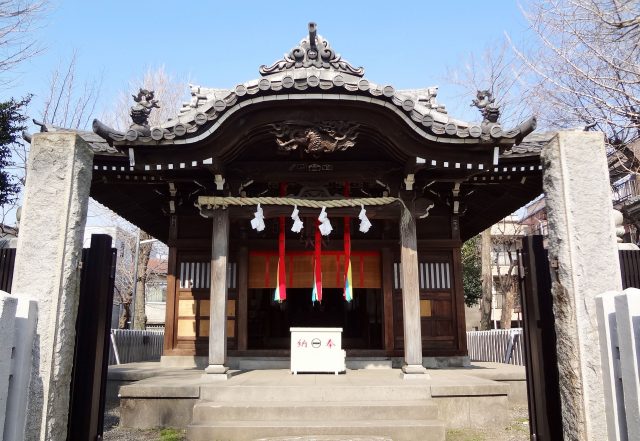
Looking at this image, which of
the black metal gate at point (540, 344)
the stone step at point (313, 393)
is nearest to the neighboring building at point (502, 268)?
the stone step at point (313, 393)

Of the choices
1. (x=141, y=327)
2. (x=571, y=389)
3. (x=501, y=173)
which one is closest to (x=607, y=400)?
(x=571, y=389)

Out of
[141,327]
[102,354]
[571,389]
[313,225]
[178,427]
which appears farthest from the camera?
[141,327]

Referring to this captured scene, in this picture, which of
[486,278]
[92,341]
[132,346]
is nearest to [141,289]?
[132,346]

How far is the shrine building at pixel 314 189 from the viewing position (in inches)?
305

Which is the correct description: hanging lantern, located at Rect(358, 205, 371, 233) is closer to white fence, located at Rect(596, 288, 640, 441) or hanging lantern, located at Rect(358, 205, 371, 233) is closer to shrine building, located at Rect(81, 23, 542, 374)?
shrine building, located at Rect(81, 23, 542, 374)

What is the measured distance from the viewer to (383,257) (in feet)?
35.7

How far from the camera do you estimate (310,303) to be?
53.0 ft

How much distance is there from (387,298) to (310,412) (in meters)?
4.54

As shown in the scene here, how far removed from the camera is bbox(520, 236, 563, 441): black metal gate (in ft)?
15.0

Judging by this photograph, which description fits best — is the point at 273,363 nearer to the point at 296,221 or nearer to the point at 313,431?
the point at 296,221

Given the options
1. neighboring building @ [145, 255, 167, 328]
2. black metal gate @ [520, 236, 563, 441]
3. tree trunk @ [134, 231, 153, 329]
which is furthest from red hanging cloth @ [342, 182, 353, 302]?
neighboring building @ [145, 255, 167, 328]

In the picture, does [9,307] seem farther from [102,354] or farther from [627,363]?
[627,363]

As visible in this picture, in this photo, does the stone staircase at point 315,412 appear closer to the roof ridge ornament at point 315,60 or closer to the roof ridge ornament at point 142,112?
the roof ridge ornament at point 142,112

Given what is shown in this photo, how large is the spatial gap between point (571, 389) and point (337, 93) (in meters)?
5.31
